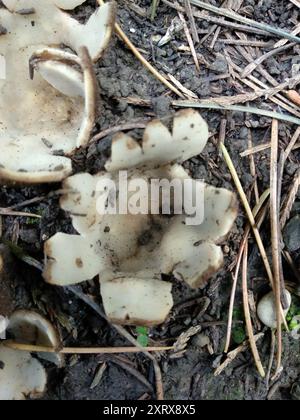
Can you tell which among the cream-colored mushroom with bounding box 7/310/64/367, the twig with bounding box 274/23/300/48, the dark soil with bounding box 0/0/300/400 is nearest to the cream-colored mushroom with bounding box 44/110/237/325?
the dark soil with bounding box 0/0/300/400

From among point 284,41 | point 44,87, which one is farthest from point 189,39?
point 44,87

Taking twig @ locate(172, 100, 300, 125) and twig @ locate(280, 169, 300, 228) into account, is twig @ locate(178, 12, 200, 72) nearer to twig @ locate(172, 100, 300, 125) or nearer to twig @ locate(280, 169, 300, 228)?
twig @ locate(172, 100, 300, 125)

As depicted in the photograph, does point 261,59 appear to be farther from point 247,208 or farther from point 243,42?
point 247,208

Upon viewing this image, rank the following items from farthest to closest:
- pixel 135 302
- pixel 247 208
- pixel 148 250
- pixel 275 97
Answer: pixel 275 97, pixel 247 208, pixel 148 250, pixel 135 302

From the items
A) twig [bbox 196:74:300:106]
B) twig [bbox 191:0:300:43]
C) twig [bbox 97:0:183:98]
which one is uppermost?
twig [bbox 191:0:300:43]

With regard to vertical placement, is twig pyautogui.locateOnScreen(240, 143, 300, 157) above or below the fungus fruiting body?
above

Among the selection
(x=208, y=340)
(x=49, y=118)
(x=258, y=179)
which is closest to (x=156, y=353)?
(x=208, y=340)

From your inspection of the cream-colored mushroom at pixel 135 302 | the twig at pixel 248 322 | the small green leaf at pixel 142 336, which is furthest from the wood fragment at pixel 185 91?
the small green leaf at pixel 142 336
